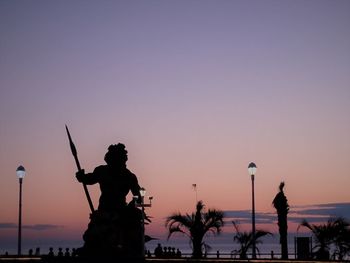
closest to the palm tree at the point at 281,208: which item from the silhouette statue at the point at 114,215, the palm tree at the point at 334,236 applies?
the palm tree at the point at 334,236

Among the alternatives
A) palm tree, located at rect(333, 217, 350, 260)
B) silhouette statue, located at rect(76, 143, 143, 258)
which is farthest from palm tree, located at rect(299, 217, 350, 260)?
silhouette statue, located at rect(76, 143, 143, 258)

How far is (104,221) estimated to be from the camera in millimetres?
15633

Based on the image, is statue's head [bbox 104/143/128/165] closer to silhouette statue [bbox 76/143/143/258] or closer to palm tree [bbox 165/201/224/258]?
Answer: silhouette statue [bbox 76/143/143/258]

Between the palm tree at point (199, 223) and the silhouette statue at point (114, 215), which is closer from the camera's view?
the silhouette statue at point (114, 215)

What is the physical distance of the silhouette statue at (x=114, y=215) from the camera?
1538 centimetres

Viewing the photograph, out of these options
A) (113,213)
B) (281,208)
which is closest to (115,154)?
(113,213)

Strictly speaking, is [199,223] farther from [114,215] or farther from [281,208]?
[114,215]

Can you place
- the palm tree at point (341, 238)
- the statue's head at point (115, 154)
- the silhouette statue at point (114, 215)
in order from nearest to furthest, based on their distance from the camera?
1. the silhouette statue at point (114, 215)
2. the statue's head at point (115, 154)
3. the palm tree at point (341, 238)

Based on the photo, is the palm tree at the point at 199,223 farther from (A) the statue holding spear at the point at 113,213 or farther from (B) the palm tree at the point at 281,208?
(A) the statue holding spear at the point at 113,213

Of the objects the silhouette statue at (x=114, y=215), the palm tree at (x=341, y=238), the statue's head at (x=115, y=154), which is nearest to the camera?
the silhouette statue at (x=114, y=215)

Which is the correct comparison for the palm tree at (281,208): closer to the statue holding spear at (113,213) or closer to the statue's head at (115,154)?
the statue holding spear at (113,213)

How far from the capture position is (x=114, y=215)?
15.8 metres

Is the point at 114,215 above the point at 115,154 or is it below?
below

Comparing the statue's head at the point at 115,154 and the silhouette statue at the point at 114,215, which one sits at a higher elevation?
the statue's head at the point at 115,154
